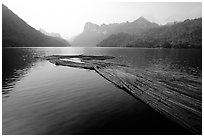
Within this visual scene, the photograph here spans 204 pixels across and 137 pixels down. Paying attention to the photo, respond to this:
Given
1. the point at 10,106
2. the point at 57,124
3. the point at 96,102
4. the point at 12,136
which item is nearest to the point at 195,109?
the point at 96,102

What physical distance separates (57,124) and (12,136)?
11.2 feet

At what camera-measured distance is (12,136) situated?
12195 mm

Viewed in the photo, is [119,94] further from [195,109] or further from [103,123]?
[195,109]

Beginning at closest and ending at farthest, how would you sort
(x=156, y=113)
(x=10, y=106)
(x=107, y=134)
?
1. (x=107, y=134)
2. (x=156, y=113)
3. (x=10, y=106)

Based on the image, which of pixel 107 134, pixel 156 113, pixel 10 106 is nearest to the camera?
pixel 107 134

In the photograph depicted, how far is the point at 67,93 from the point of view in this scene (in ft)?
75.9

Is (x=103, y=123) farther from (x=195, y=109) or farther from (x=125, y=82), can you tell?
(x=125, y=82)

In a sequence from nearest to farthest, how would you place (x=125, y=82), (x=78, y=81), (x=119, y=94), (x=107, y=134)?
1. (x=107, y=134)
2. (x=119, y=94)
3. (x=125, y=82)
4. (x=78, y=81)

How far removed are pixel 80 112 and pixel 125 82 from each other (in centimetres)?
1070

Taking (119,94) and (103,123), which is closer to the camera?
(103,123)

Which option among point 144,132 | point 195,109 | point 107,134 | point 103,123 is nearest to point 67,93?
point 103,123

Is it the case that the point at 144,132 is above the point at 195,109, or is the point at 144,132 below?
below

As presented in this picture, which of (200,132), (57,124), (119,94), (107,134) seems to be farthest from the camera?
(119,94)

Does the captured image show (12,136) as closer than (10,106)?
Yes
